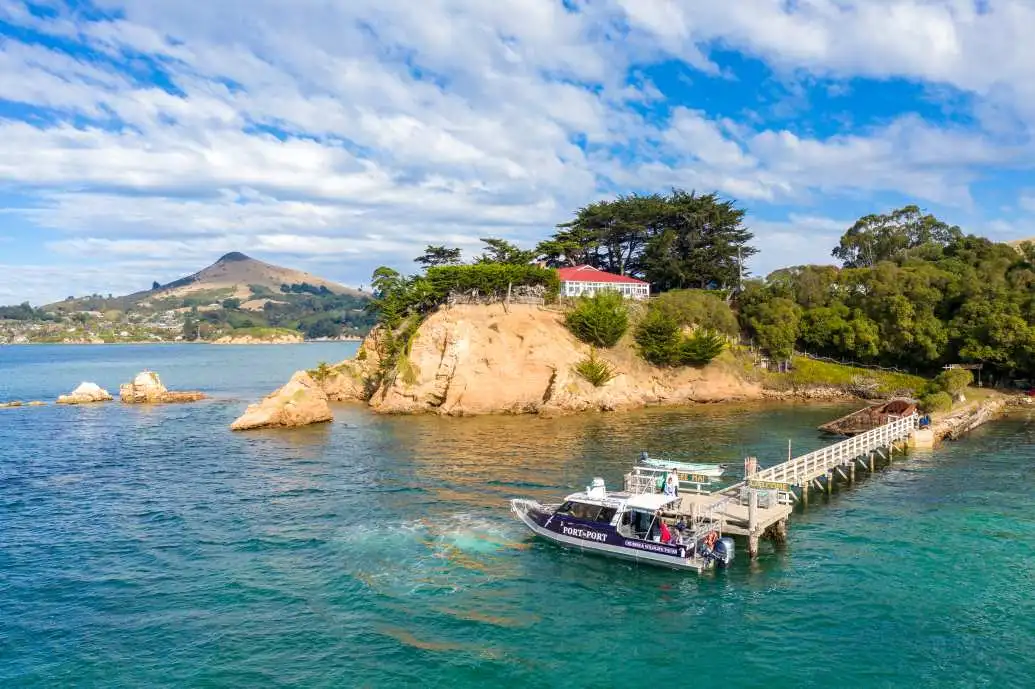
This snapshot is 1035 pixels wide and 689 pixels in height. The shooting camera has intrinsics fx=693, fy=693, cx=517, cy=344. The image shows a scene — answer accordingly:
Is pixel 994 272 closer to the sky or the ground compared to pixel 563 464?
closer to the sky

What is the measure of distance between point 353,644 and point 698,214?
9092cm

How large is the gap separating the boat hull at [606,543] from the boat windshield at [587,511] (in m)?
0.36

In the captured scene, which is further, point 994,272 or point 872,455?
point 994,272

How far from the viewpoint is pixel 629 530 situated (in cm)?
3139

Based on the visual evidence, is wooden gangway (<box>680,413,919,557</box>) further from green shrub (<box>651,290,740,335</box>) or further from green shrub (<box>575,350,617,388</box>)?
green shrub (<box>651,290,740,335</box>)

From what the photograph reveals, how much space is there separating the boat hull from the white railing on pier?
6.99 m

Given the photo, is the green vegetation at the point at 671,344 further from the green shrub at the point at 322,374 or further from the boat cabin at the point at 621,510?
the boat cabin at the point at 621,510

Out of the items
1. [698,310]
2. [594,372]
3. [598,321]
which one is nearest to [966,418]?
[698,310]

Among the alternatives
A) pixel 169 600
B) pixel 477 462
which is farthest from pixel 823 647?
pixel 477 462

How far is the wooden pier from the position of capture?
1278 inches

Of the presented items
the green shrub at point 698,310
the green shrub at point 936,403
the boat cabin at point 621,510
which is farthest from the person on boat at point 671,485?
the green shrub at point 698,310

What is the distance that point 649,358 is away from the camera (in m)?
82.2

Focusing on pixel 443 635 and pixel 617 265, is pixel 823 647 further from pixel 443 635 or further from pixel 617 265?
pixel 617 265

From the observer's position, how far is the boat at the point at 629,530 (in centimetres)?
3000
